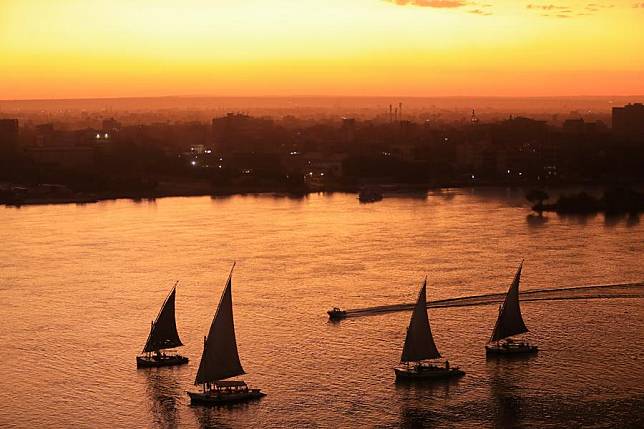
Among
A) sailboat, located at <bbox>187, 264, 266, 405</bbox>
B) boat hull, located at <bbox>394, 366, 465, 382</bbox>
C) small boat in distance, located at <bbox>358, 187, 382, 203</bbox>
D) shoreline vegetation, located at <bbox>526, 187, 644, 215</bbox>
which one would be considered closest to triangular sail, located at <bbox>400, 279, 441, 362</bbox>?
boat hull, located at <bbox>394, 366, 465, 382</bbox>

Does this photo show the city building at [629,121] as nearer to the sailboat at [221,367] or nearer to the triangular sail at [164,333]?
the triangular sail at [164,333]

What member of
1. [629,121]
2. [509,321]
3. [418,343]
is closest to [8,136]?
[629,121]

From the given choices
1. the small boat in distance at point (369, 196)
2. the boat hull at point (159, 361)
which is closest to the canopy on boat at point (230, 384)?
the boat hull at point (159, 361)

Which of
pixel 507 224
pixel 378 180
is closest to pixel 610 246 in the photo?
pixel 507 224

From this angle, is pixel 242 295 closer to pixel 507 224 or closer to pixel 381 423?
pixel 381 423

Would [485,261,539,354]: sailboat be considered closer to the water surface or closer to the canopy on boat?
the water surface

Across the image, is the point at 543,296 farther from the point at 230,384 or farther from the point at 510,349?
the point at 230,384
